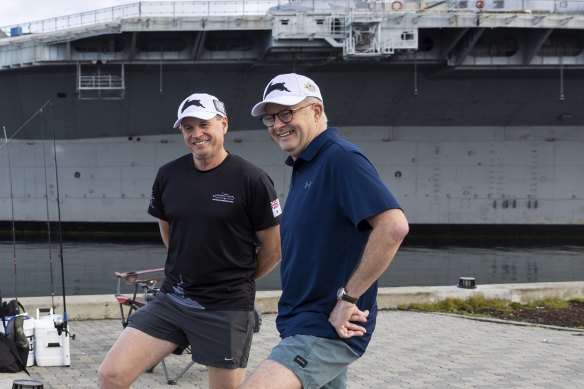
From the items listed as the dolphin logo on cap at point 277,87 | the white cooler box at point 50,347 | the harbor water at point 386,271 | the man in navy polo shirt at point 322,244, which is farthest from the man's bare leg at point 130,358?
the harbor water at point 386,271

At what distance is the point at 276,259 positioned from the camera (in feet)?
12.9

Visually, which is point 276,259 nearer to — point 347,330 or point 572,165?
point 347,330

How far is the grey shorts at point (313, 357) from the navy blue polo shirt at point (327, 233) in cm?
3

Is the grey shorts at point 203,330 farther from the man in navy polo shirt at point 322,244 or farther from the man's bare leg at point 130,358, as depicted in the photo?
the man in navy polo shirt at point 322,244

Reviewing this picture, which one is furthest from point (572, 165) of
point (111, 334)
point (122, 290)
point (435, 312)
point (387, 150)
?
point (111, 334)

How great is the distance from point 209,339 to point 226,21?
20.6 meters

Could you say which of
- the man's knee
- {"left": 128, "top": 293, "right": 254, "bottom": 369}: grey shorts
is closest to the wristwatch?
{"left": 128, "top": 293, "right": 254, "bottom": 369}: grey shorts

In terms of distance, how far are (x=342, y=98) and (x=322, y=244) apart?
25893mm

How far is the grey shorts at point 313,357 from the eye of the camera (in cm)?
276

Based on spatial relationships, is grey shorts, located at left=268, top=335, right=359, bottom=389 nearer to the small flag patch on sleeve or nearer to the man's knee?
the man's knee

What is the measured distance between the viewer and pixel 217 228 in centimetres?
370

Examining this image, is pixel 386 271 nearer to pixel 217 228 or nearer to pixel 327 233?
pixel 217 228

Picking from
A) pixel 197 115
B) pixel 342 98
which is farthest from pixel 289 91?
pixel 342 98

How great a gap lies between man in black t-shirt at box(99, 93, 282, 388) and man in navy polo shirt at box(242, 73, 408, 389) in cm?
74
